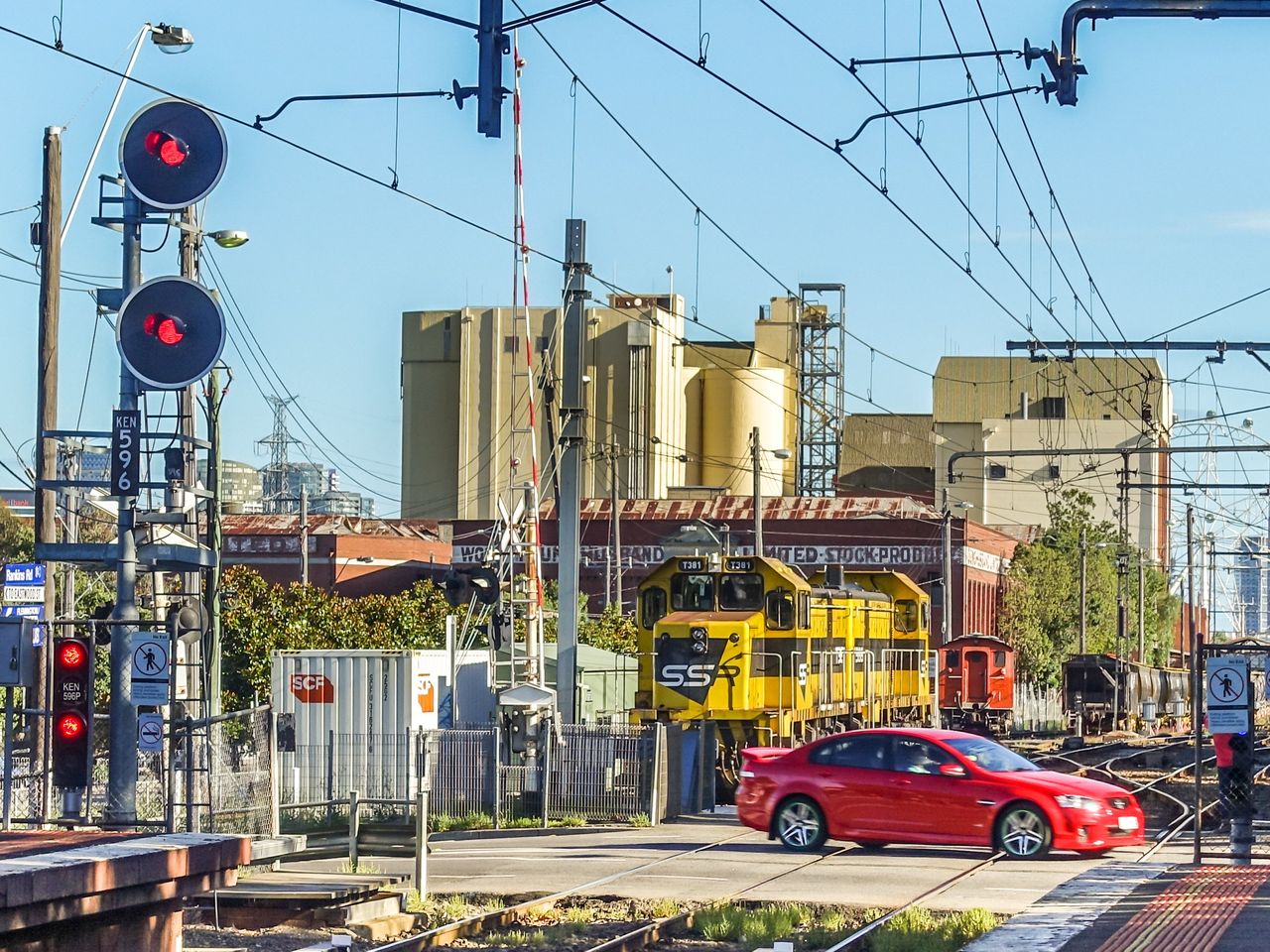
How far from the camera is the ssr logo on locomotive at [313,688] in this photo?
99.7 feet

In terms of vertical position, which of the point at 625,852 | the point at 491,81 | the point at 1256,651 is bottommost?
the point at 625,852

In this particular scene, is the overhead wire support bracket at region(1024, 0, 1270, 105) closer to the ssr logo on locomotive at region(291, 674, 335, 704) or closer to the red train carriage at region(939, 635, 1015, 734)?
the ssr logo on locomotive at region(291, 674, 335, 704)

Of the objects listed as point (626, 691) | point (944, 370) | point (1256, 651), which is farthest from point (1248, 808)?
point (944, 370)

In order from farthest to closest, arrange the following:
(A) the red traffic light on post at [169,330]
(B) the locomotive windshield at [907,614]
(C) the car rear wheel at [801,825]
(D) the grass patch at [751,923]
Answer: (B) the locomotive windshield at [907,614]
(C) the car rear wheel at [801,825]
(D) the grass patch at [751,923]
(A) the red traffic light on post at [169,330]

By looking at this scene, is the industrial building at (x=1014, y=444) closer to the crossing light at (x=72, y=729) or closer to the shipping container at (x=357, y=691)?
the shipping container at (x=357, y=691)

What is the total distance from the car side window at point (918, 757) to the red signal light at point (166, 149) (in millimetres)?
11577

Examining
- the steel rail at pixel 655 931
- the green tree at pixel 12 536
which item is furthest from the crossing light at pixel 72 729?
the green tree at pixel 12 536

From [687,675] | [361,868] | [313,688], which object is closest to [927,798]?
[361,868]

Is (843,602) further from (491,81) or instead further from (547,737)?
(491,81)

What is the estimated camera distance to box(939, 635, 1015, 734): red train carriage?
5306cm

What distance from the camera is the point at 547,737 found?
27.8 metres

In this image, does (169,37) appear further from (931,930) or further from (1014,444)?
(1014,444)

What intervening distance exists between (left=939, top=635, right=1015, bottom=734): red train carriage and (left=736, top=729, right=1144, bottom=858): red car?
29.7 m

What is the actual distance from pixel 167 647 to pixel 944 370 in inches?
4044
